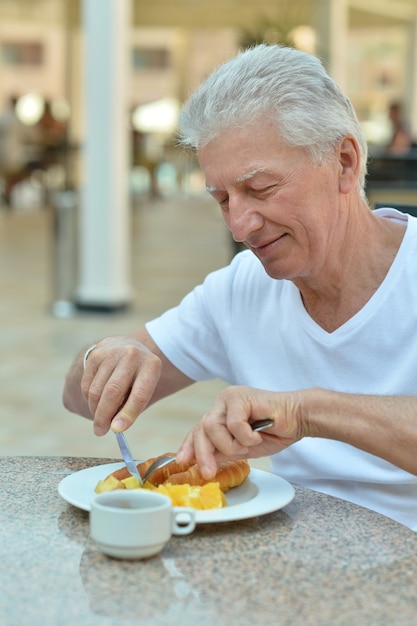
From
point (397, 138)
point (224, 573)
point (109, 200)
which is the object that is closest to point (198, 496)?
point (224, 573)

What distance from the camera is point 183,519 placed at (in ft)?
3.34

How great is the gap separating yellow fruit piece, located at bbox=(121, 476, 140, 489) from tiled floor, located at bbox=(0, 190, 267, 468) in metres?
2.05

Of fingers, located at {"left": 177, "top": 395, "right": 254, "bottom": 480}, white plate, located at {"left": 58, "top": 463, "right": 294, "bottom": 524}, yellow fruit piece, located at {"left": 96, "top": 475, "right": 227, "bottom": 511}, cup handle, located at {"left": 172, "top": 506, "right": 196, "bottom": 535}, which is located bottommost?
white plate, located at {"left": 58, "top": 463, "right": 294, "bottom": 524}

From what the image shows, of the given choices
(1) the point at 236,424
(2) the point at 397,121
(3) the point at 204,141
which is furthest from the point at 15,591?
(2) the point at 397,121

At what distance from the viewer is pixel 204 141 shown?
1313 mm

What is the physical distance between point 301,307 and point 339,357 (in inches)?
4.0

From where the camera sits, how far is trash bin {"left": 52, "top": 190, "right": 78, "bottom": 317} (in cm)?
606

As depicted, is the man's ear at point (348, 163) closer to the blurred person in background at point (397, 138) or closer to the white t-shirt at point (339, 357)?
the white t-shirt at point (339, 357)

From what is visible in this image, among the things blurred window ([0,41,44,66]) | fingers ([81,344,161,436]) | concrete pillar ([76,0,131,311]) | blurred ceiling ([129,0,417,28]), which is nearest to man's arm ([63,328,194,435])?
fingers ([81,344,161,436])

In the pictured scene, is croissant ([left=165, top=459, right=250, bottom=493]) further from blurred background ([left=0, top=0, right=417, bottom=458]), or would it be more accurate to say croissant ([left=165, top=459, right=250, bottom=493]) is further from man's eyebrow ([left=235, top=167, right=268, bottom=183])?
blurred background ([left=0, top=0, right=417, bottom=458])

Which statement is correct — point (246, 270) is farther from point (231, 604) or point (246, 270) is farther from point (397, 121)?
point (397, 121)

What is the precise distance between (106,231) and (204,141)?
470 cm

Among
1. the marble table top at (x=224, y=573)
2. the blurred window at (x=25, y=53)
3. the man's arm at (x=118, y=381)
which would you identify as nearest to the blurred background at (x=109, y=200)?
the man's arm at (x=118, y=381)

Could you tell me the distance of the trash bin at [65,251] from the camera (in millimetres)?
6059
